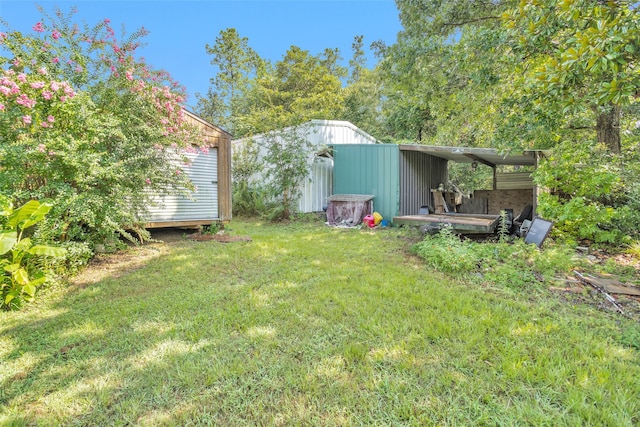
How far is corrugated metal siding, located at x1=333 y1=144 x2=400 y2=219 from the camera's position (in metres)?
8.59

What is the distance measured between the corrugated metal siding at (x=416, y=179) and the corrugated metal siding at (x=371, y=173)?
28 cm

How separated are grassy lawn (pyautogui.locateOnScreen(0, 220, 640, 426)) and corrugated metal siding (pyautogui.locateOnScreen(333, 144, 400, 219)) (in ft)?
17.4

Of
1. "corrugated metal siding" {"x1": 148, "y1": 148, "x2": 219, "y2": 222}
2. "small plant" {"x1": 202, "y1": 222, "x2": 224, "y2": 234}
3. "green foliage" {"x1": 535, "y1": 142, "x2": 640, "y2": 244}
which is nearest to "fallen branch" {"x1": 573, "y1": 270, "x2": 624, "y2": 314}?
"green foliage" {"x1": 535, "y1": 142, "x2": 640, "y2": 244}

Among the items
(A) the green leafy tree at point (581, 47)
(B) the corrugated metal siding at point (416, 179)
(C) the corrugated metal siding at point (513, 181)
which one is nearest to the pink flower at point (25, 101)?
(A) the green leafy tree at point (581, 47)

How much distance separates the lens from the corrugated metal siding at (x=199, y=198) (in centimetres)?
591

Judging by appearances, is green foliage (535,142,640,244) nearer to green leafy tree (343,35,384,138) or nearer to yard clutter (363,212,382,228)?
yard clutter (363,212,382,228)

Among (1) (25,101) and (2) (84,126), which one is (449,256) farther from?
(1) (25,101)

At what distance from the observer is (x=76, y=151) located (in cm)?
349

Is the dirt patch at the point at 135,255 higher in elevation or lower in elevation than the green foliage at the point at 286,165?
lower

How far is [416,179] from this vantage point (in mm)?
9336

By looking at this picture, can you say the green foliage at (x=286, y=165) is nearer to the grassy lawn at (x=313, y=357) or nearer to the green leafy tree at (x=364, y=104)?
the grassy lawn at (x=313, y=357)

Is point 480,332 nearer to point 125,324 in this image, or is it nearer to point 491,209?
point 125,324

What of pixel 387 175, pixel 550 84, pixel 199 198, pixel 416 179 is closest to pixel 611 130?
pixel 416 179

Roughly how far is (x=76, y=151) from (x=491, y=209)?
1198 cm
